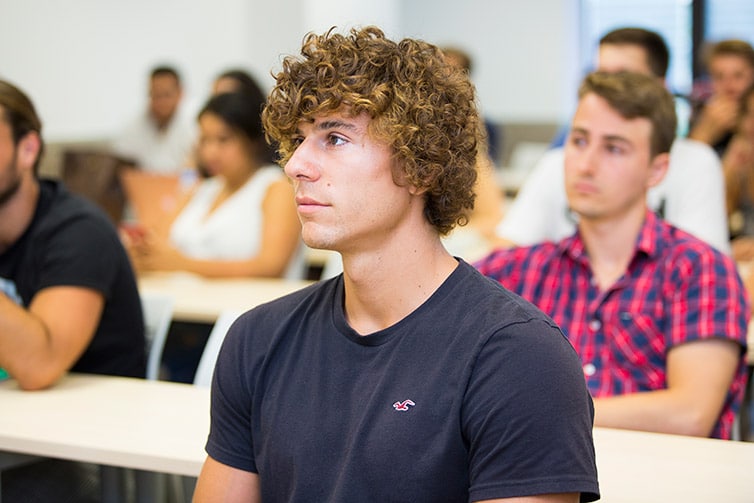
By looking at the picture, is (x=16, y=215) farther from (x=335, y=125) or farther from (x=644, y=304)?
(x=644, y=304)

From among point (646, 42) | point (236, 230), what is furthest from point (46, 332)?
point (646, 42)

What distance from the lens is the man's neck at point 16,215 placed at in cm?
234

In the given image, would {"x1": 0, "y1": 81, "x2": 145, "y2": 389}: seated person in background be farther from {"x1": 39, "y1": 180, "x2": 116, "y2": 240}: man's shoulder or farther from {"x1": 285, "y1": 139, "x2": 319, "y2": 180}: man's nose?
{"x1": 285, "y1": 139, "x2": 319, "y2": 180}: man's nose

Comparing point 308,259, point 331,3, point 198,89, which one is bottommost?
point 308,259

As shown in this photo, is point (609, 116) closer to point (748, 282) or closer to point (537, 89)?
point (748, 282)

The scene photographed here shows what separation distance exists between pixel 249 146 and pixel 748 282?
1.73 metres

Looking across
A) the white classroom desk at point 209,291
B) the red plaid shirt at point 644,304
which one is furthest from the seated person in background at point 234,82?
the red plaid shirt at point 644,304

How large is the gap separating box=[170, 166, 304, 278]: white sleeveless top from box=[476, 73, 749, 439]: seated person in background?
1.37m

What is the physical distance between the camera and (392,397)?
1351mm

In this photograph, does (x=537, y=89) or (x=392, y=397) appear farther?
(x=537, y=89)

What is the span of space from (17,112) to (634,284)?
4.72 feet

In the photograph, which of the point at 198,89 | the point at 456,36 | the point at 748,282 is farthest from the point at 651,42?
the point at 456,36

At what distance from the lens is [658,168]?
231 cm

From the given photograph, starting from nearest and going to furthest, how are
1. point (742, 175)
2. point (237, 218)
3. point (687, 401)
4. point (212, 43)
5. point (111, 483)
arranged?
point (687, 401), point (111, 483), point (237, 218), point (742, 175), point (212, 43)
